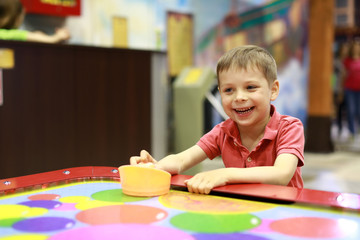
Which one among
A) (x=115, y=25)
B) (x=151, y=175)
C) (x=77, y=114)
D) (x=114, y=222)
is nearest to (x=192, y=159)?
(x=151, y=175)

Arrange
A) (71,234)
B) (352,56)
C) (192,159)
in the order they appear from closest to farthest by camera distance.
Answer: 1. (71,234)
2. (192,159)
3. (352,56)

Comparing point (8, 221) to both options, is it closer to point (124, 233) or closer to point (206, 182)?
point (124, 233)

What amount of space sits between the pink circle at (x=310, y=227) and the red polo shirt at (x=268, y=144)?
41 cm

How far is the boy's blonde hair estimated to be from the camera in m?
1.19

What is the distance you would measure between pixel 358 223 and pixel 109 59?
7.73 ft

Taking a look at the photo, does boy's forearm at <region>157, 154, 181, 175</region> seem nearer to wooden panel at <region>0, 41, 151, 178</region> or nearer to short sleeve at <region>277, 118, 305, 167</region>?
short sleeve at <region>277, 118, 305, 167</region>

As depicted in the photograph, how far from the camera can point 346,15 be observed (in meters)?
10.1

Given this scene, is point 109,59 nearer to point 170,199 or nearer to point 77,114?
point 77,114

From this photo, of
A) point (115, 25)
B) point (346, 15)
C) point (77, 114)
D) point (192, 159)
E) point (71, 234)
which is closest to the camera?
point (71, 234)

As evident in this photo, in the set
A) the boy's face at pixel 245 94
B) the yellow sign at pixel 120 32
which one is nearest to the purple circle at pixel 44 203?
the boy's face at pixel 245 94

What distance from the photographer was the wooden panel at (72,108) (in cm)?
248

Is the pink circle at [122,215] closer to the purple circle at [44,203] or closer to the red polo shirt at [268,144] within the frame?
the purple circle at [44,203]

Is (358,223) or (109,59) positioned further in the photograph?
(109,59)

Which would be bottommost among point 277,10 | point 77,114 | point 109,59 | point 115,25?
point 77,114
